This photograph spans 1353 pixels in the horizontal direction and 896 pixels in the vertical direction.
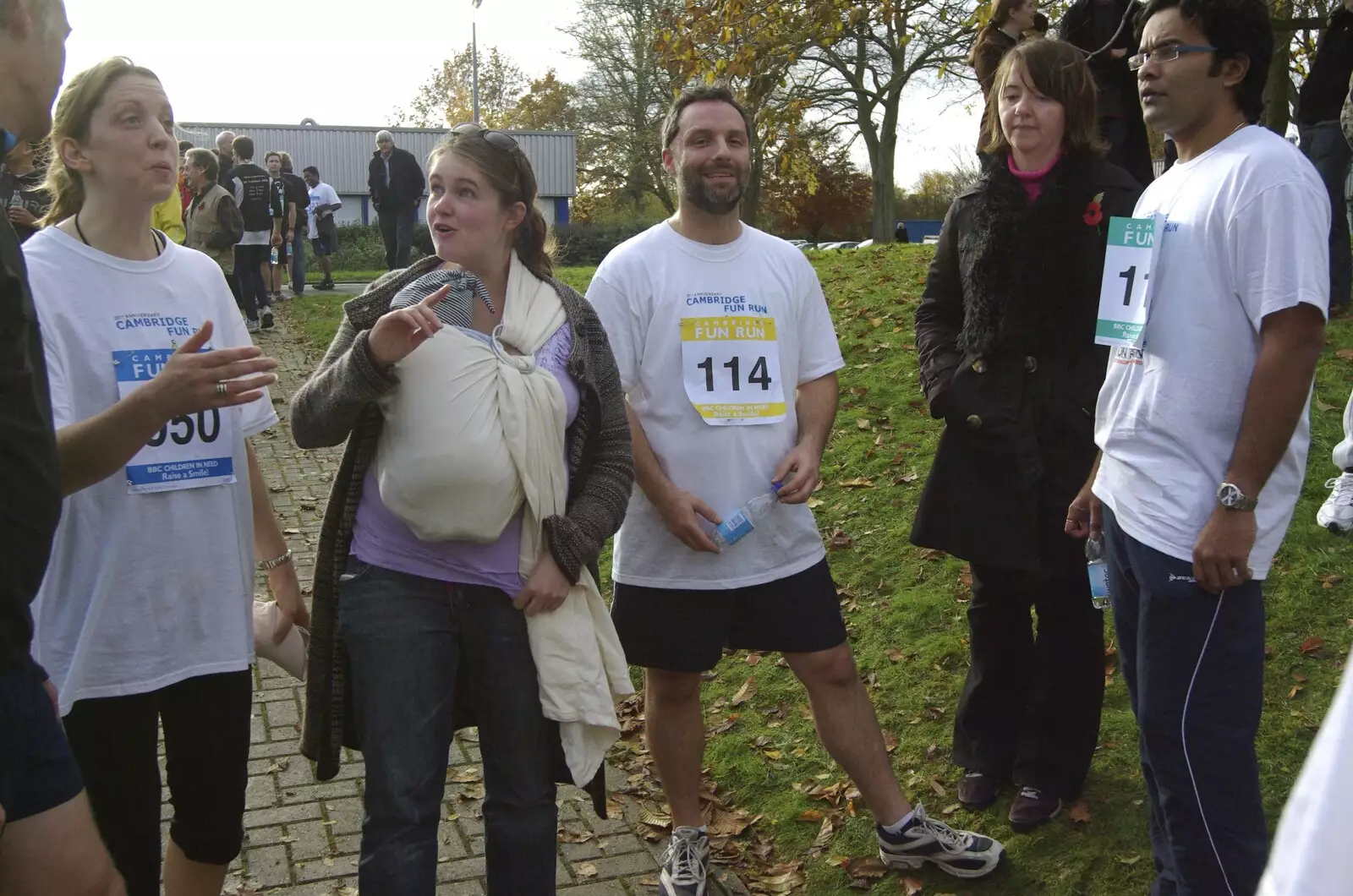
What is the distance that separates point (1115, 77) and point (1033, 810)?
2.77 m

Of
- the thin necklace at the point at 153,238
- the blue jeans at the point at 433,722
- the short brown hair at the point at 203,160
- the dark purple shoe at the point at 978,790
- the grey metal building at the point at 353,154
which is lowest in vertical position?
the dark purple shoe at the point at 978,790

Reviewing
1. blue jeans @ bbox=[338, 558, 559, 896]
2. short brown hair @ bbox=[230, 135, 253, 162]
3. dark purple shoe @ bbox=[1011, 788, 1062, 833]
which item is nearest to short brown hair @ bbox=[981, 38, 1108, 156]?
dark purple shoe @ bbox=[1011, 788, 1062, 833]

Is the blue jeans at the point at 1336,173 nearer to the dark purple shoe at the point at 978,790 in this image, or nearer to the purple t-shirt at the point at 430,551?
the dark purple shoe at the point at 978,790

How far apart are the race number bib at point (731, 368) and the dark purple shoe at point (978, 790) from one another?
1483mm

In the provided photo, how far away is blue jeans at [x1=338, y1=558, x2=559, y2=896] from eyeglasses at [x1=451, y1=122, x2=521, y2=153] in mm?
1150

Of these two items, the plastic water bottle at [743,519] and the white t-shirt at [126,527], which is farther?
the plastic water bottle at [743,519]

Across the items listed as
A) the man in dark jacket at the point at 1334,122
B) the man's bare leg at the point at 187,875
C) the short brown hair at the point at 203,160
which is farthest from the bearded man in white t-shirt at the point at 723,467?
the short brown hair at the point at 203,160

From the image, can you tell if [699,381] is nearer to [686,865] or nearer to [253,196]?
[686,865]

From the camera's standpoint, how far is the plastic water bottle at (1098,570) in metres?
3.62

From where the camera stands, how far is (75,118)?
3129 millimetres

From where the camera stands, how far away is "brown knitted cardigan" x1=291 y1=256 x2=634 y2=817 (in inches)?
125

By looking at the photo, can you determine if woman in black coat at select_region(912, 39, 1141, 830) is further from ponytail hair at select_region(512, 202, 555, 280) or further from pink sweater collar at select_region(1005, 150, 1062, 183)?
ponytail hair at select_region(512, 202, 555, 280)

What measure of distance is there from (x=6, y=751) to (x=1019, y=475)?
9.78 ft

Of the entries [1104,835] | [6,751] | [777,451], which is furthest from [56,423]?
[1104,835]
